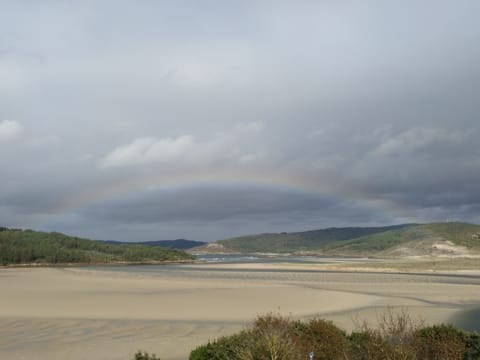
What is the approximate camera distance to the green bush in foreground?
11.9 m

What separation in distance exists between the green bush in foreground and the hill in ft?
483

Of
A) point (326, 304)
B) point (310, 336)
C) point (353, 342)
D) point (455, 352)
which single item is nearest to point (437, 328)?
point (455, 352)

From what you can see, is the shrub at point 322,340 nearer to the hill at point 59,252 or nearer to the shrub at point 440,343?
the shrub at point 440,343

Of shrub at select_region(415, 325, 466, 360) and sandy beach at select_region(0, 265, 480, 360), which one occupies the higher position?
shrub at select_region(415, 325, 466, 360)

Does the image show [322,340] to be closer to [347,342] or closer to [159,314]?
[347,342]

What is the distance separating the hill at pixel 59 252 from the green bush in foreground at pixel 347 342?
483 feet

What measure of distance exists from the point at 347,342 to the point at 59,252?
165 metres

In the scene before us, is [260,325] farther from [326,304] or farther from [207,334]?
[326,304]

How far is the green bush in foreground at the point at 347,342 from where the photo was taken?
1195cm

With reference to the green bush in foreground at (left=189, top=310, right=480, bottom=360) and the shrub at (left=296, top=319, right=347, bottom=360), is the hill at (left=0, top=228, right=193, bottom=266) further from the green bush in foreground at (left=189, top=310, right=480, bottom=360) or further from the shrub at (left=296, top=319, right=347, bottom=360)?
the shrub at (left=296, top=319, right=347, bottom=360)

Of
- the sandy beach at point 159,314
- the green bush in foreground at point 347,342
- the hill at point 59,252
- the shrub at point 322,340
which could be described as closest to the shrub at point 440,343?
the green bush in foreground at point 347,342

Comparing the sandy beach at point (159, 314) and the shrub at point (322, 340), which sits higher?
the shrub at point (322, 340)

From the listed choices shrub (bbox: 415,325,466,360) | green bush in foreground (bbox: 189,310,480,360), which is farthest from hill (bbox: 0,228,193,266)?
shrub (bbox: 415,325,466,360)

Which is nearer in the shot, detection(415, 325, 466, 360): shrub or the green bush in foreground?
the green bush in foreground
